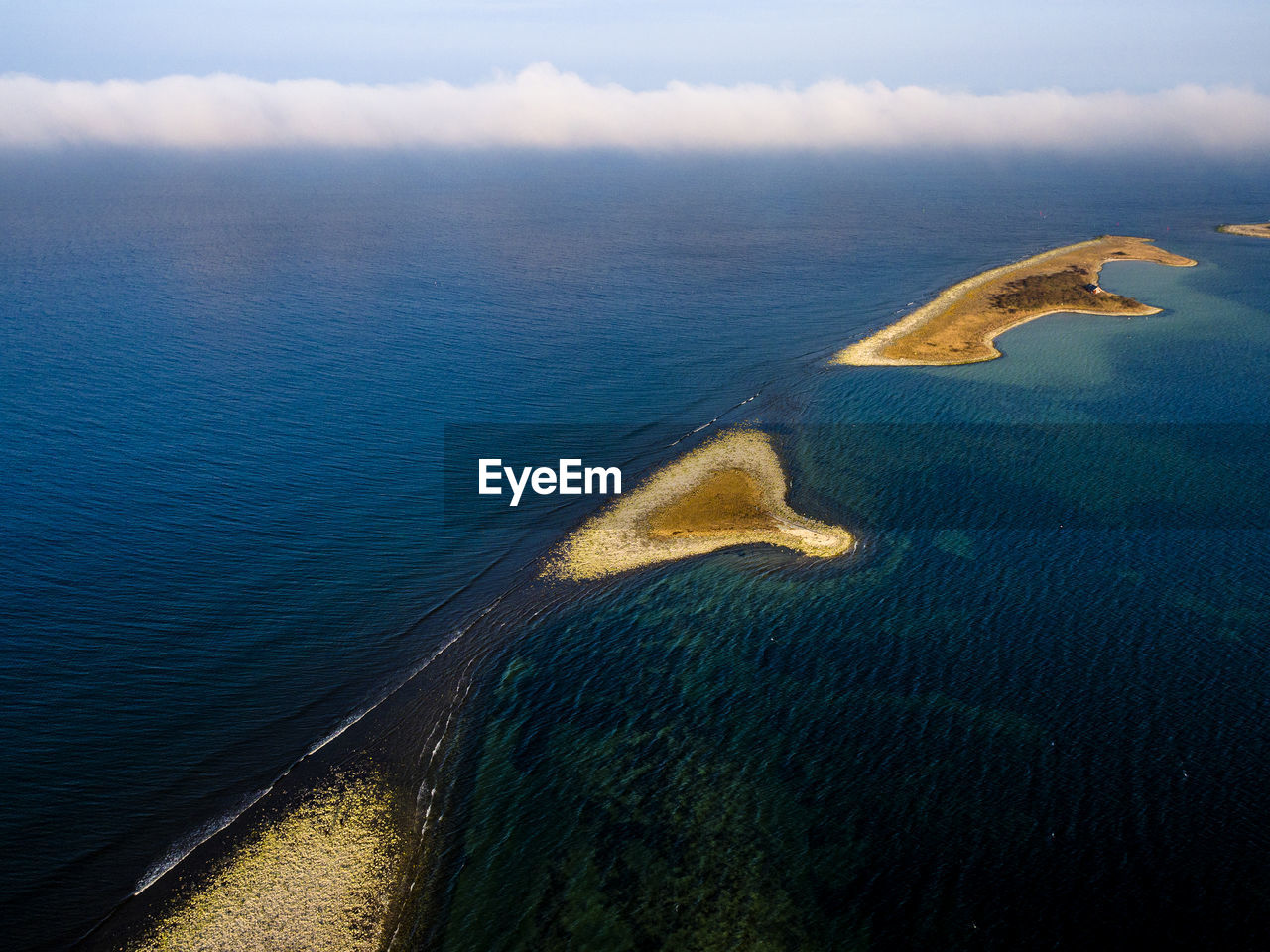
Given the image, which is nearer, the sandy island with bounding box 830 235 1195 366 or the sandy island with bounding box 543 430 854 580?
the sandy island with bounding box 543 430 854 580

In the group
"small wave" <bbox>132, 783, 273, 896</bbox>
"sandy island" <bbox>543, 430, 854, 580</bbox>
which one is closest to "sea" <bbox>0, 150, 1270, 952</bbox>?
"small wave" <bbox>132, 783, 273, 896</bbox>

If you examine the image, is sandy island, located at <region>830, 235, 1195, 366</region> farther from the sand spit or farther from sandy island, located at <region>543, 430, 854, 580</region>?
the sand spit

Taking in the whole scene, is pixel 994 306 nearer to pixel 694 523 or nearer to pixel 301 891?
pixel 694 523

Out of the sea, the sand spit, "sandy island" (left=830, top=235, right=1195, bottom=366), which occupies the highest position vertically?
"sandy island" (left=830, top=235, right=1195, bottom=366)

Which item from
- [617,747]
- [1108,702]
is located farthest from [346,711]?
[1108,702]

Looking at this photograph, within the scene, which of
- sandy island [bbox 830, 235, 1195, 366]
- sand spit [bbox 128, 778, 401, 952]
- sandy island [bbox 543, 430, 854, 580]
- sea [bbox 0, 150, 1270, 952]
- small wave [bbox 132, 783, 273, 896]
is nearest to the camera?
sand spit [bbox 128, 778, 401, 952]

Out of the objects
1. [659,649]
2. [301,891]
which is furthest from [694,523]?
[301,891]

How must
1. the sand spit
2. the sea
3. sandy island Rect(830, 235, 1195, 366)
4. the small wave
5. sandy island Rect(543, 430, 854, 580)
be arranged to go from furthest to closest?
sandy island Rect(830, 235, 1195, 366) → sandy island Rect(543, 430, 854, 580) → the small wave → the sea → the sand spit
